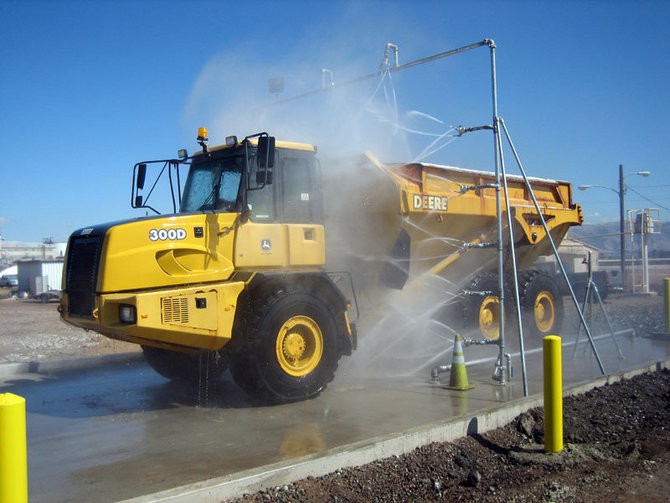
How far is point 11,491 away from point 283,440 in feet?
9.09

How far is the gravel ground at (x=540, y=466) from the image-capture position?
5.00 meters

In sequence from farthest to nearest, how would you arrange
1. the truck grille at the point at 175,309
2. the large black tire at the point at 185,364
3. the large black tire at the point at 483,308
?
the large black tire at the point at 483,308, the large black tire at the point at 185,364, the truck grille at the point at 175,309

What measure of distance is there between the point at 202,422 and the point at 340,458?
2074mm

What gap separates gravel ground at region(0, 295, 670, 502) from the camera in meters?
5.00

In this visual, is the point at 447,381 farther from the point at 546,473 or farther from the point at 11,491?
the point at 11,491

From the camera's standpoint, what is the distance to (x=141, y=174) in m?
8.16

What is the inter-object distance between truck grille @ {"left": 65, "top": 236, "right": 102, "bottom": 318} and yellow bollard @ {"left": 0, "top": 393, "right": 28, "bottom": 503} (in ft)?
10.4

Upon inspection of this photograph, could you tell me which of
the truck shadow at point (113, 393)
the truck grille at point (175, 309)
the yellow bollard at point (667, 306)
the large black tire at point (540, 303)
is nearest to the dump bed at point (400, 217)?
the large black tire at point (540, 303)

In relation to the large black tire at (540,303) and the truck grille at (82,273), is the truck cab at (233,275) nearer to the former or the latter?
the truck grille at (82,273)

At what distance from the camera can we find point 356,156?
9039mm

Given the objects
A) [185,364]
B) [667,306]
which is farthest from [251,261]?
[667,306]

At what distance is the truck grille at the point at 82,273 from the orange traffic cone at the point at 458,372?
13.8 feet

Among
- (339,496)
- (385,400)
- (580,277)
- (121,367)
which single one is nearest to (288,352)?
(385,400)

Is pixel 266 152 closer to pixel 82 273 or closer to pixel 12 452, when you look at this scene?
pixel 82 273
